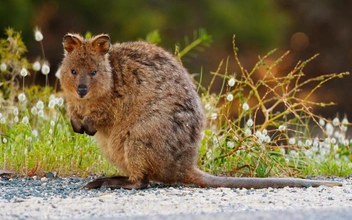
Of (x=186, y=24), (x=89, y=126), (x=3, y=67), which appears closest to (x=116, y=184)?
(x=89, y=126)

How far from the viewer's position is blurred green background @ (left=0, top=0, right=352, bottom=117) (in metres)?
15.0

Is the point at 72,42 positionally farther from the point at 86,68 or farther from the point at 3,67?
the point at 3,67

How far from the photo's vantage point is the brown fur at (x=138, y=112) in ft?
Result: 22.2

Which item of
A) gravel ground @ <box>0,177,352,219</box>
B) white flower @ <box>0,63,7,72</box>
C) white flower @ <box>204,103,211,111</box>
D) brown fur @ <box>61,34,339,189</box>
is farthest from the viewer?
white flower @ <box>0,63,7,72</box>

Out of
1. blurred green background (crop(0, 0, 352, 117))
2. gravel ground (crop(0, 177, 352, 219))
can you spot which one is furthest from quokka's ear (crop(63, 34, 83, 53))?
blurred green background (crop(0, 0, 352, 117))

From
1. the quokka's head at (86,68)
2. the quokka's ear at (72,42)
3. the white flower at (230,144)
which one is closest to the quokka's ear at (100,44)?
the quokka's head at (86,68)

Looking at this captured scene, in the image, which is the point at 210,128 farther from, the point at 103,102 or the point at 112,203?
the point at 112,203

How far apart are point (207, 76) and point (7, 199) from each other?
36.1 feet

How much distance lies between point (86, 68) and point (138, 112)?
A: 0.61m

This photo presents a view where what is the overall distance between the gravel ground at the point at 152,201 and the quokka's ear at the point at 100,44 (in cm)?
115

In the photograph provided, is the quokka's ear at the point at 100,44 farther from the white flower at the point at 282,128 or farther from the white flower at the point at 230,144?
the white flower at the point at 282,128

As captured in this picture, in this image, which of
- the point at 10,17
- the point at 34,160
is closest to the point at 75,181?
the point at 34,160

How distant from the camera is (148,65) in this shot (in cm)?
707

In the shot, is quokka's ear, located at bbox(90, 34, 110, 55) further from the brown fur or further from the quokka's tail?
the quokka's tail
